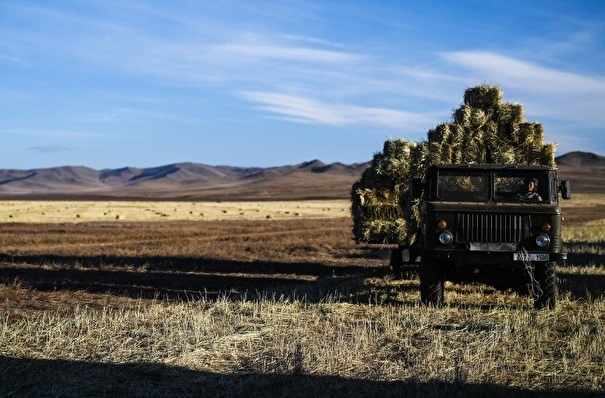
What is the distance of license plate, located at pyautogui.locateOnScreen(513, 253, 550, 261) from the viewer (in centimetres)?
1226

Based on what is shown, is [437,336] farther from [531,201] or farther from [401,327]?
[531,201]

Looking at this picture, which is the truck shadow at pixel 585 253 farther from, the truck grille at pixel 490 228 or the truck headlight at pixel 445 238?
the truck headlight at pixel 445 238

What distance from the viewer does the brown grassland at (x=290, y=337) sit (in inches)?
307

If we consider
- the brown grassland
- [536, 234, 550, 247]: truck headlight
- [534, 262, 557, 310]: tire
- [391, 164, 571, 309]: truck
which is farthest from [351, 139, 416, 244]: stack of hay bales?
[536, 234, 550, 247]: truck headlight

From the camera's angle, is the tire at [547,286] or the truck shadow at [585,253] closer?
the tire at [547,286]

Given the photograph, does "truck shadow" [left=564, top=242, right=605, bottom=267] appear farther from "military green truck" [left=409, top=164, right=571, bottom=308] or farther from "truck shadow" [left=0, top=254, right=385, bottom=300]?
"military green truck" [left=409, top=164, right=571, bottom=308]

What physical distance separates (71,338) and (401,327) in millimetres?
4610

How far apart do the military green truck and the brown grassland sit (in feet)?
1.82

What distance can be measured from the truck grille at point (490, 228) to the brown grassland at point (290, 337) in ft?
4.08

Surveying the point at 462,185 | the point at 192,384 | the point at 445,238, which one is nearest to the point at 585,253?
the point at 462,185

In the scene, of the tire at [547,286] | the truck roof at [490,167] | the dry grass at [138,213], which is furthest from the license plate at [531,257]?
the dry grass at [138,213]

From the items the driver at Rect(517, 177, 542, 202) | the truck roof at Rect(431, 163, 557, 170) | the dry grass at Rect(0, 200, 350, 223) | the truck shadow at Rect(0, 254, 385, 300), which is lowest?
the truck shadow at Rect(0, 254, 385, 300)

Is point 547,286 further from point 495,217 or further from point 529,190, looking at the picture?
point 529,190

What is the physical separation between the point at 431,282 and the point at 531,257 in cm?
177
